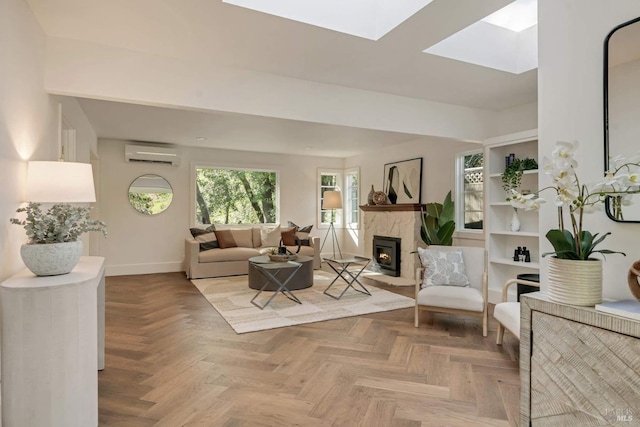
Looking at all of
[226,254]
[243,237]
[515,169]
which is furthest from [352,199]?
Result: [515,169]

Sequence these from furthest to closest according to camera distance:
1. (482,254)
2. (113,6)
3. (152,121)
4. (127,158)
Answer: (127,158), (152,121), (482,254), (113,6)

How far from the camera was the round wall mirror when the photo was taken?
667cm

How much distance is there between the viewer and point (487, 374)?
2609mm

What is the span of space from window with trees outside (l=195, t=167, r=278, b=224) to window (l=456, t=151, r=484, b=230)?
3.94 metres

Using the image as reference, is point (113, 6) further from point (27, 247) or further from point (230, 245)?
point (230, 245)

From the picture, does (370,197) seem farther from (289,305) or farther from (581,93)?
(581,93)

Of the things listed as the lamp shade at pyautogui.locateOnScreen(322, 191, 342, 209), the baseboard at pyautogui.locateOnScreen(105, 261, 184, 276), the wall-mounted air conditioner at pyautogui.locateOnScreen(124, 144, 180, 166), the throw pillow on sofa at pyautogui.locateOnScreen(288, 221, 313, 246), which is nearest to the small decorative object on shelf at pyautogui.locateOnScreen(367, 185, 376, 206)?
the lamp shade at pyautogui.locateOnScreen(322, 191, 342, 209)

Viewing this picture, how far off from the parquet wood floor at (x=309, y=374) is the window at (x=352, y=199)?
14.8 ft

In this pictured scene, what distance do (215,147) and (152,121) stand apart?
2072mm

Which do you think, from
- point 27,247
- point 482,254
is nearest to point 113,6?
point 27,247

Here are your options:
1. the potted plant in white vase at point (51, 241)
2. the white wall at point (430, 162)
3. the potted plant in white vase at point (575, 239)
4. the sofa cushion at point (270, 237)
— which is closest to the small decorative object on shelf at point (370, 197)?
the white wall at point (430, 162)

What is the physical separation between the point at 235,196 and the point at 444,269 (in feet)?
16.5

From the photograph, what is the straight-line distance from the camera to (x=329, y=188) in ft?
28.2

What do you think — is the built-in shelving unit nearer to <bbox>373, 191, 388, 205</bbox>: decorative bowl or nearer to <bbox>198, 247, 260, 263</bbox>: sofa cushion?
<bbox>373, 191, 388, 205</bbox>: decorative bowl
